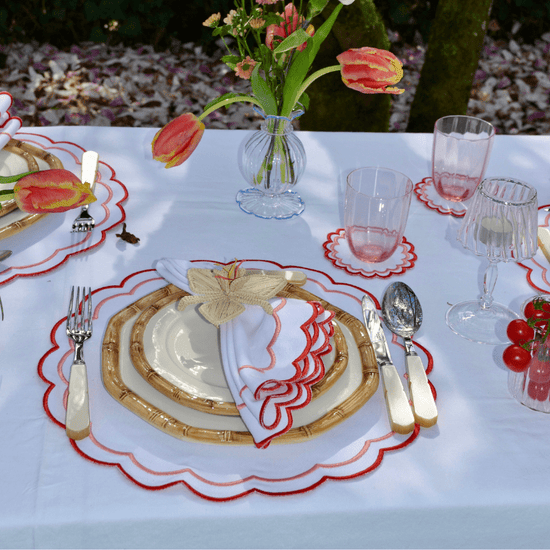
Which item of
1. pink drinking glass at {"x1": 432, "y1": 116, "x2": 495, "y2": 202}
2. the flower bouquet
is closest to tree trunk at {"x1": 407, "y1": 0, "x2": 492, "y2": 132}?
pink drinking glass at {"x1": 432, "y1": 116, "x2": 495, "y2": 202}

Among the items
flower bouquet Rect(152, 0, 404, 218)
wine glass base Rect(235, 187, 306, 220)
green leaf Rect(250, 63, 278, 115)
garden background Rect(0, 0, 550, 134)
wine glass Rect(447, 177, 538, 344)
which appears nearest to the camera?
wine glass Rect(447, 177, 538, 344)

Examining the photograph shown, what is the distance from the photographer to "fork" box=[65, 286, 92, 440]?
778 mm

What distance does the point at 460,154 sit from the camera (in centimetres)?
128

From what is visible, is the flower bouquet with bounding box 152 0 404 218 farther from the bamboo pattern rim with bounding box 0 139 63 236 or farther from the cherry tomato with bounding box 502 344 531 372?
the cherry tomato with bounding box 502 344 531 372

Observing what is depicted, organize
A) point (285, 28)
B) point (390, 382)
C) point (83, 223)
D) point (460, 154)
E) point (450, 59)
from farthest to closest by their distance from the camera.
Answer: point (450, 59), point (460, 154), point (83, 223), point (285, 28), point (390, 382)

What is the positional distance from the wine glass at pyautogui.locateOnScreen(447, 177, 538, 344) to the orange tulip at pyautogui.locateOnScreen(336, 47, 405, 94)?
0.23 m

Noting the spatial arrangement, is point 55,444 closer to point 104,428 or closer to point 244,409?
point 104,428

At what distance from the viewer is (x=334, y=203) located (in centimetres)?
133

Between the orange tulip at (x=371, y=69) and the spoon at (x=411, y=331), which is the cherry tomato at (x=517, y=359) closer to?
the spoon at (x=411, y=331)

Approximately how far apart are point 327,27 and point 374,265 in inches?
17.0

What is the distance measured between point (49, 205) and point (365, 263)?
0.58 m

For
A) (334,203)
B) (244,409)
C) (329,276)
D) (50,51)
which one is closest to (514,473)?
(244,409)

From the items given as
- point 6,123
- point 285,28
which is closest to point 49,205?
point 285,28

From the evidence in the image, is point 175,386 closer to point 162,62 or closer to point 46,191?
point 46,191
